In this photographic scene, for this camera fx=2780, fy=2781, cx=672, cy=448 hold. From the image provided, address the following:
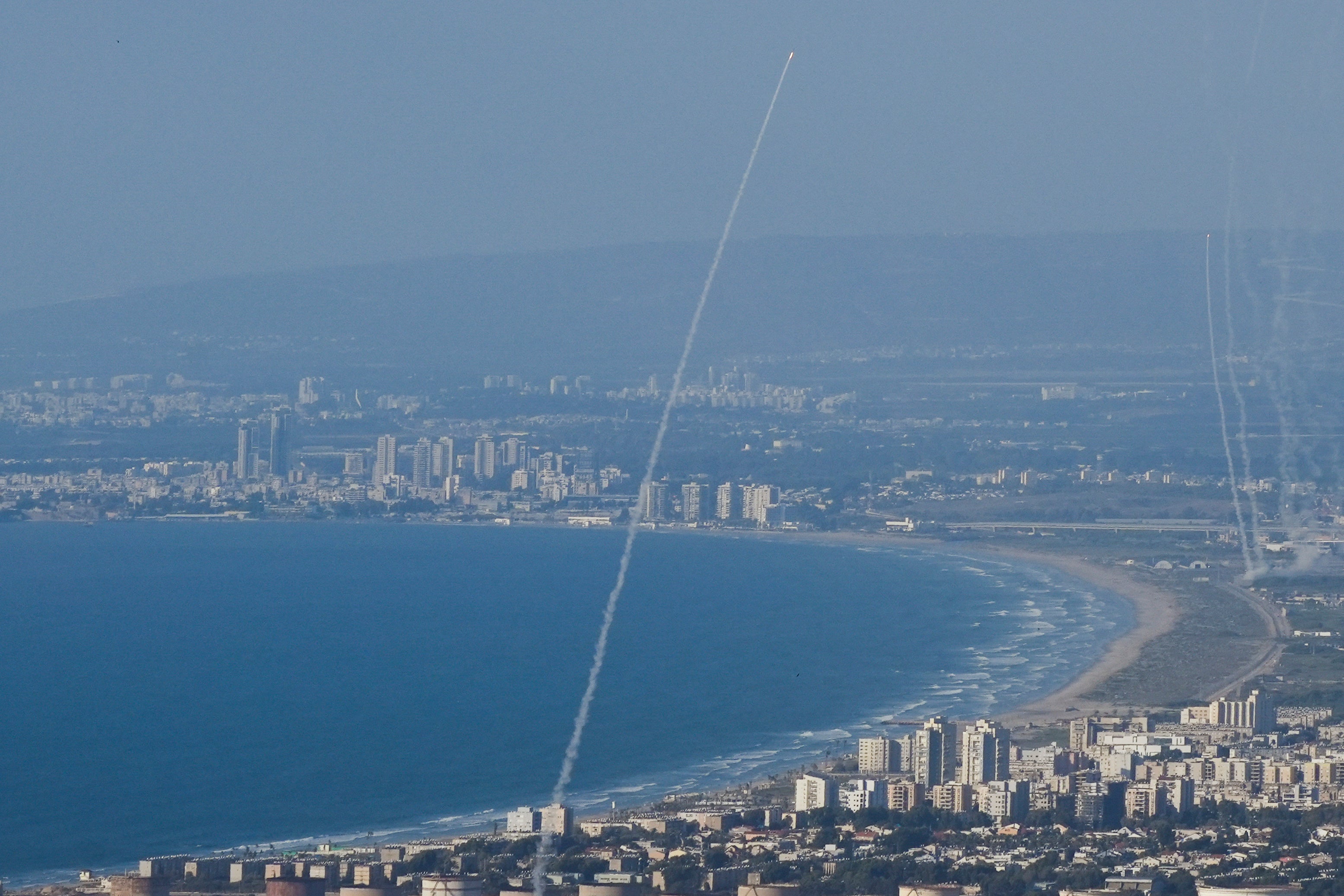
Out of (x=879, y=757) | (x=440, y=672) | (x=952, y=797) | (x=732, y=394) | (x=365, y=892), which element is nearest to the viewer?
(x=365, y=892)

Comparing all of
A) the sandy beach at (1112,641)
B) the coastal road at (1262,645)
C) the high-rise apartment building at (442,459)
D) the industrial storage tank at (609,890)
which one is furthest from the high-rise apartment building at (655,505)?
the industrial storage tank at (609,890)

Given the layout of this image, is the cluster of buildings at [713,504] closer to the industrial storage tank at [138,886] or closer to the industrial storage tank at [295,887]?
the industrial storage tank at [138,886]

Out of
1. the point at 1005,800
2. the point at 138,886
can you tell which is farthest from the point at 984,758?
the point at 138,886

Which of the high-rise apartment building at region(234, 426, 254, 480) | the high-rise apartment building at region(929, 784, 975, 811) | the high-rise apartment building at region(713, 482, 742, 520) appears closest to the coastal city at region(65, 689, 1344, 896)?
the high-rise apartment building at region(929, 784, 975, 811)

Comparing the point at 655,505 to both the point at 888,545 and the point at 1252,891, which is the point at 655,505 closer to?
the point at 888,545

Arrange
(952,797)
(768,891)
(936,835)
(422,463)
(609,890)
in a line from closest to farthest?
1. (609,890)
2. (768,891)
3. (936,835)
4. (952,797)
5. (422,463)

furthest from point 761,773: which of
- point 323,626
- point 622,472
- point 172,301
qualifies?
point 172,301
